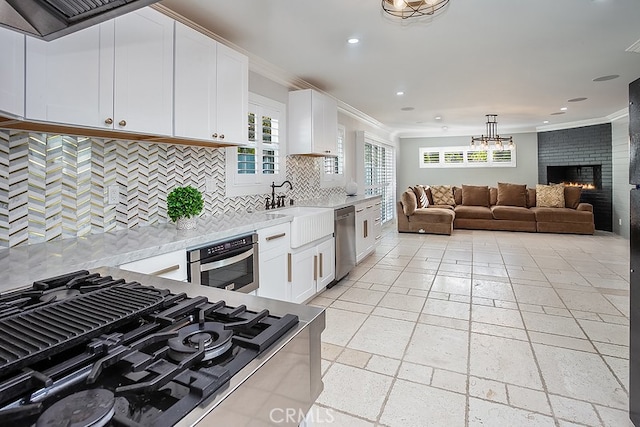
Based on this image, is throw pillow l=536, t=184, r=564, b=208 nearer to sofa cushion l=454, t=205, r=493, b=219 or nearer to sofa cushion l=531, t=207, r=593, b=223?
sofa cushion l=531, t=207, r=593, b=223

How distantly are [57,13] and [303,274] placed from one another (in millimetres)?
2549

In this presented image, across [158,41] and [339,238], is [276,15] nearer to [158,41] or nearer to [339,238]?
[158,41]

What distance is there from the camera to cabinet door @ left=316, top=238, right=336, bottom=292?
3491 millimetres

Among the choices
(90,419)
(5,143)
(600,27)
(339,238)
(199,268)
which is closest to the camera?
(90,419)

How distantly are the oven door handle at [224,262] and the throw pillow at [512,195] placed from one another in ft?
25.2

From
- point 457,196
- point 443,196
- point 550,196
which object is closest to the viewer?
point 550,196

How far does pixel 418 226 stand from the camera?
749 cm

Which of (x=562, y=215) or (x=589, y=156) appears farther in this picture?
(x=589, y=156)

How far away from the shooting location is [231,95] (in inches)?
105

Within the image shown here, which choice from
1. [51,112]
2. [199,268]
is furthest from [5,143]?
[199,268]

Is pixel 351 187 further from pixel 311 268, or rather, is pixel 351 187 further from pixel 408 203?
pixel 408 203

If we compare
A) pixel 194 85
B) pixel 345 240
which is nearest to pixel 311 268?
pixel 345 240

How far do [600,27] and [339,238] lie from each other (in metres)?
3.08

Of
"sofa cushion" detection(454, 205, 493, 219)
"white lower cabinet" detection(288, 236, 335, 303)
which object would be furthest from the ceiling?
"sofa cushion" detection(454, 205, 493, 219)
